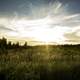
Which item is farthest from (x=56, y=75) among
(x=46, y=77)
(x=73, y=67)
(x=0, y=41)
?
(x=0, y=41)

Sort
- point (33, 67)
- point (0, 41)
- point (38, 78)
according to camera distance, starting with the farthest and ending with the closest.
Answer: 1. point (0, 41)
2. point (33, 67)
3. point (38, 78)

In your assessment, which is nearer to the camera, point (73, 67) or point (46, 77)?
point (46, 77)

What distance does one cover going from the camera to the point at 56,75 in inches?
435

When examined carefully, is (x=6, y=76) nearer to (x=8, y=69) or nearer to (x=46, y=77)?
(x=8, y=69)

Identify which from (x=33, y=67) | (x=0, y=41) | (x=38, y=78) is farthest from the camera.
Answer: (x=0, y=41)

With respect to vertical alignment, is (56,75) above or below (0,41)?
below

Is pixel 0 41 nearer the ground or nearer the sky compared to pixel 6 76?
nearer the sky

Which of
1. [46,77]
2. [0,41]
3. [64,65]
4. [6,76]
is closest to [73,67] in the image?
[64,65]

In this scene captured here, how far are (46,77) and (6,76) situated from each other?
2004mm

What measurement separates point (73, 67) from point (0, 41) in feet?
145

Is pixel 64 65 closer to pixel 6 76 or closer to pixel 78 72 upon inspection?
pixel 78 72

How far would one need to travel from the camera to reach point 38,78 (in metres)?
10.8

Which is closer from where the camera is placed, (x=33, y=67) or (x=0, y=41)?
(x=33, y=67)

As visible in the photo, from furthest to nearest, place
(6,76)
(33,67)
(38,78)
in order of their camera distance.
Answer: (33,67)
(6,76)
(38,78)
